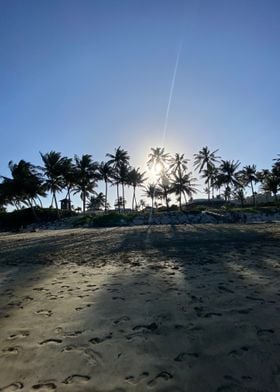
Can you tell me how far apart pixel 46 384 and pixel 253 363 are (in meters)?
2.51

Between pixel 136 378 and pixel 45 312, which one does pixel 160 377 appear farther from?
pixel 45 312

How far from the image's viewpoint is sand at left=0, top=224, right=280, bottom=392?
13.1 ft

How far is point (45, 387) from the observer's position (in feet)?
12.8

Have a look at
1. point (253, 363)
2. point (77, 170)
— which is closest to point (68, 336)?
point (253, 363)

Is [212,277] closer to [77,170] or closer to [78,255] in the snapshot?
[78,255]

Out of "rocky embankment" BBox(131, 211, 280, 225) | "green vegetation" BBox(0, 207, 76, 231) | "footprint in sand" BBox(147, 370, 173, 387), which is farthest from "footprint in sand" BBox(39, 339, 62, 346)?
"green vegetation" BBox(0, 207, 76, 231)

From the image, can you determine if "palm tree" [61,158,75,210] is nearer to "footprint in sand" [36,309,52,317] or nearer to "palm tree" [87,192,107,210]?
"palm tree" [87,192,107,210]

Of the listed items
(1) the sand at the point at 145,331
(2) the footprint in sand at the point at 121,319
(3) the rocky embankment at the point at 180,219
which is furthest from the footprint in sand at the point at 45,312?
(3) the rocky embankment at the point at 180,219

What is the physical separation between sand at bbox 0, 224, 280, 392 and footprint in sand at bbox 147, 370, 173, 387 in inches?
0.5

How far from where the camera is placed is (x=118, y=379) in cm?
401

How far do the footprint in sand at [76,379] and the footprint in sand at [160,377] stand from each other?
0.77 m

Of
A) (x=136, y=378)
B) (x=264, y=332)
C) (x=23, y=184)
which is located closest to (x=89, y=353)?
(x=136, y=378)

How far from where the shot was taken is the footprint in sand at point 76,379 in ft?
13.1

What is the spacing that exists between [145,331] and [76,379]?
1.59 m
